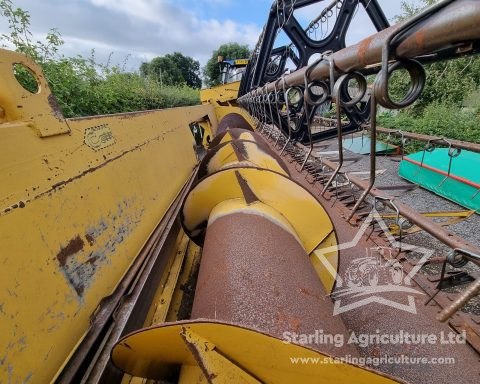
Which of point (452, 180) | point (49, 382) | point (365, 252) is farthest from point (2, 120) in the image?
point (452, 180)

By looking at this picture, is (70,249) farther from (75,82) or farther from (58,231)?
(75,82)

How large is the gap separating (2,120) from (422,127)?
10.5 meters

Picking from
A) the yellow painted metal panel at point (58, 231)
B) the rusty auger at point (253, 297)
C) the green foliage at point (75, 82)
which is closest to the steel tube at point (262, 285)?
the rusty auger at point (253, 297)

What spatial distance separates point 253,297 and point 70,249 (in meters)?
0.66

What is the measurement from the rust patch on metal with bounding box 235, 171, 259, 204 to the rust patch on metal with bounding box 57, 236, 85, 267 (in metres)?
0.68

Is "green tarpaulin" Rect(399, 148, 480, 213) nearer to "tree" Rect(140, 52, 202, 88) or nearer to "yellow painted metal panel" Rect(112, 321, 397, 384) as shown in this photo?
"yellow painted metal panel" Rect(112, 321, 397, 384)

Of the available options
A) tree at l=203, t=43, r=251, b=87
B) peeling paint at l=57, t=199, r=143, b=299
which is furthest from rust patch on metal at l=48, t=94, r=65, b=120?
tree at l=203, t=43, r=251, b=87

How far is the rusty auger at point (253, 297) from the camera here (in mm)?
547

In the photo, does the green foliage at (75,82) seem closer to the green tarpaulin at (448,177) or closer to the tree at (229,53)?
the green tarpaulin at (448,177)

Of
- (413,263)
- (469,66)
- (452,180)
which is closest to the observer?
(413,263)

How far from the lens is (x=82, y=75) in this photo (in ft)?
12.0

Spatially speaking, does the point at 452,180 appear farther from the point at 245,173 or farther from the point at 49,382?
the point at 49,382

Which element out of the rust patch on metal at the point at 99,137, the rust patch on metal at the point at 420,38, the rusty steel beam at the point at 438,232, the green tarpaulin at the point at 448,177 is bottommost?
the green tarpaulin at the point at 448,177

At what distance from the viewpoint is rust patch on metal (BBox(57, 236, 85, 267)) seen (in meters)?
0.89
